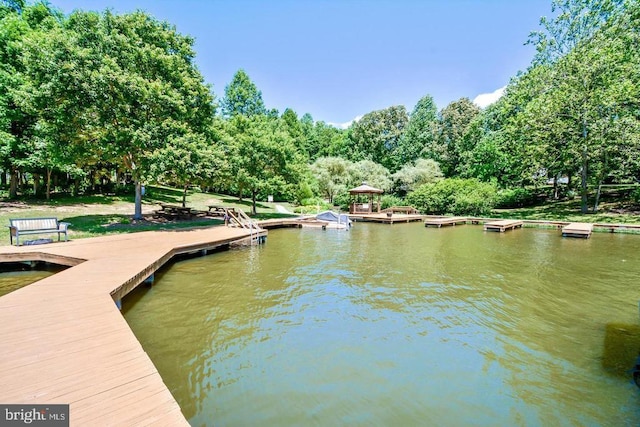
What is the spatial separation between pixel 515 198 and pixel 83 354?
3374cm

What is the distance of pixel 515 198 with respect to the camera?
2889cm

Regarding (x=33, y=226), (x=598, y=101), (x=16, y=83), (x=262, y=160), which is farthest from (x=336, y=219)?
(x=16, y=83)

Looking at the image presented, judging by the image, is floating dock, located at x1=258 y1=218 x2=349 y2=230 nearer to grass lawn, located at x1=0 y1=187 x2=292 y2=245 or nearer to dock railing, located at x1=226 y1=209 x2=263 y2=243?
dock railing, located at x1=226 y1=209 x2=263 y2=243

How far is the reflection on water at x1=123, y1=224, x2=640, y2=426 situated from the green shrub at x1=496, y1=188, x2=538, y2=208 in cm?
2102

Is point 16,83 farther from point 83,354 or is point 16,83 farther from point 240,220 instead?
point 83,354

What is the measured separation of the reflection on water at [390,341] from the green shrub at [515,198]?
827 inches

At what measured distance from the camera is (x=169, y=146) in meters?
12.5

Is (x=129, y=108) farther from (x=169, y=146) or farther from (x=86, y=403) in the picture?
(x=86, y=403)

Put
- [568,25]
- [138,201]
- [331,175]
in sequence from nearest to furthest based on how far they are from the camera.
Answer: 1. [138,201]
2. [568,25]
3. [331,175]

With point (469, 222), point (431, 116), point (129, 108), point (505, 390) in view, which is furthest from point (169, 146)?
point (431, 116)

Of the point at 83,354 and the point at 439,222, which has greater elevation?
the point at 439,222

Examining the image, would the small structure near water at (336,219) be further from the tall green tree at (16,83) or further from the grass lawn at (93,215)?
the tall green tree at (16,83)

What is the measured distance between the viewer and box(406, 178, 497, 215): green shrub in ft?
81.6

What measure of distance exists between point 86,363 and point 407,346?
4.14 metres
